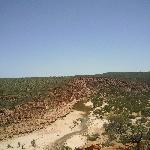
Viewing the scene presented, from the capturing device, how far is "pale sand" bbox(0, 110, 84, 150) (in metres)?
23.5

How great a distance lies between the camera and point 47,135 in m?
26.0

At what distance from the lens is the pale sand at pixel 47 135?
23.5m

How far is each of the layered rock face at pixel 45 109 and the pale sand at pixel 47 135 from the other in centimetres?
94

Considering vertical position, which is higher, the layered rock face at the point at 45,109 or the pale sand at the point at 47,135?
the layered rock face at the point at 45,109

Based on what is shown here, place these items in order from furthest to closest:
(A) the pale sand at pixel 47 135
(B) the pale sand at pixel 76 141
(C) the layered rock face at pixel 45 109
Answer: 1. (C) the layered rock face at pixel 45 109
2. (A) the pale sand at pixel 47 135
3. (B) the pale sand at pixel 76 141

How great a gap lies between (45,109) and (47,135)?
796 cm

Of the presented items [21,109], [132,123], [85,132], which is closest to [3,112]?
[21,109]

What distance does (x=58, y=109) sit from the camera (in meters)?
34.2

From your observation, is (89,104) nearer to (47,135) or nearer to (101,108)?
(101,108)

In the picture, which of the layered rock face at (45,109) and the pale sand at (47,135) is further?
the layered rock face at (45,109)

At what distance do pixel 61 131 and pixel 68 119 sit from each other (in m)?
3.88

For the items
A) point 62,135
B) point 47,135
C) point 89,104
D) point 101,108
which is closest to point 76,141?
point 62,135

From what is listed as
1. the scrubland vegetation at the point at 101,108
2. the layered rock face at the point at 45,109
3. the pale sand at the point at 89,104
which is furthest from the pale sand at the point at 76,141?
the pale sand at the point at 89,104

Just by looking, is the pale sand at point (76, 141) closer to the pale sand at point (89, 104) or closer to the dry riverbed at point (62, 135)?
the dry riverbed at point (62, 135)
